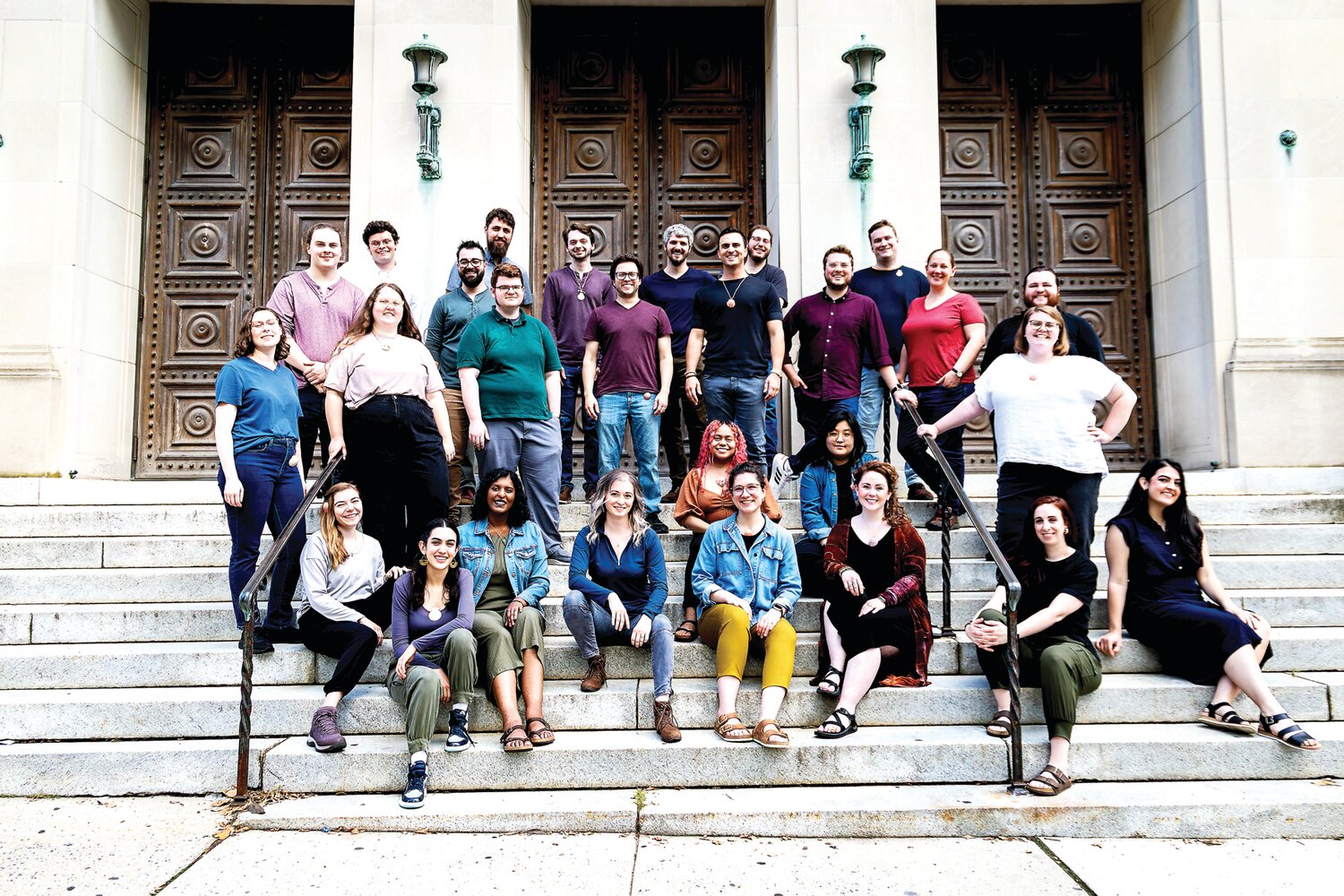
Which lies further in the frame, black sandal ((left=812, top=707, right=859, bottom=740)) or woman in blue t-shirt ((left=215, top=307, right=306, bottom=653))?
woman in blue t-shirt ((left=215, top=307, right=306, bottom=653))

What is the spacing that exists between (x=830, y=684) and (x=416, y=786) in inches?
88.3

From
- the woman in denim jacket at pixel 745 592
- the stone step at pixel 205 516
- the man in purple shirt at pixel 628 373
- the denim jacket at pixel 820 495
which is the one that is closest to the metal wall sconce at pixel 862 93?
the man in purple shirt at pixel 628 373

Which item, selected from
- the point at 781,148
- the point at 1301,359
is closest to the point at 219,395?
the point at 781,148

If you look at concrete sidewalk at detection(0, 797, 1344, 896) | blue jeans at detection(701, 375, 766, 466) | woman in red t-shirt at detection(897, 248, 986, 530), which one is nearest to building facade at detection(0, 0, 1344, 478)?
woman in red t-shirt at detection(897, 248, 986, 530)

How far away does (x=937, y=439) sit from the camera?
268 inches

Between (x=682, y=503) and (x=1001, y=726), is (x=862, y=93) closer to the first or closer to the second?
(x=682, y=503)

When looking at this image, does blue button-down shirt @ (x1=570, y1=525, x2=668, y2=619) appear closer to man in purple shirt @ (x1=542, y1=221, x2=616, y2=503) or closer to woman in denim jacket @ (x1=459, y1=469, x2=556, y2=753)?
woman in denim jacket @ (x1=459, y1=469, x2=556, y2=753)

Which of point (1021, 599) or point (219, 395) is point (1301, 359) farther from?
point (219, 395)

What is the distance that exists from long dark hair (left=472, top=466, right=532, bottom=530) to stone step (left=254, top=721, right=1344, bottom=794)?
141cm

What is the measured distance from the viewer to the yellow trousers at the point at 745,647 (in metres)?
5.01

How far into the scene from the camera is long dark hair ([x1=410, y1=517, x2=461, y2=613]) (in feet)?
16.8

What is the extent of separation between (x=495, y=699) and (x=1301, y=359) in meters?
8.10

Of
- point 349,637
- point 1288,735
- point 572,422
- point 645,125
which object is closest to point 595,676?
point 349,637

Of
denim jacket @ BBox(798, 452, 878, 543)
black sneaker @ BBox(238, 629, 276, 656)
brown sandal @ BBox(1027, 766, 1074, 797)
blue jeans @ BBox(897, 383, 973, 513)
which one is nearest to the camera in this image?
brown sandal @ BBox(1027, 766, 1074, 797)
